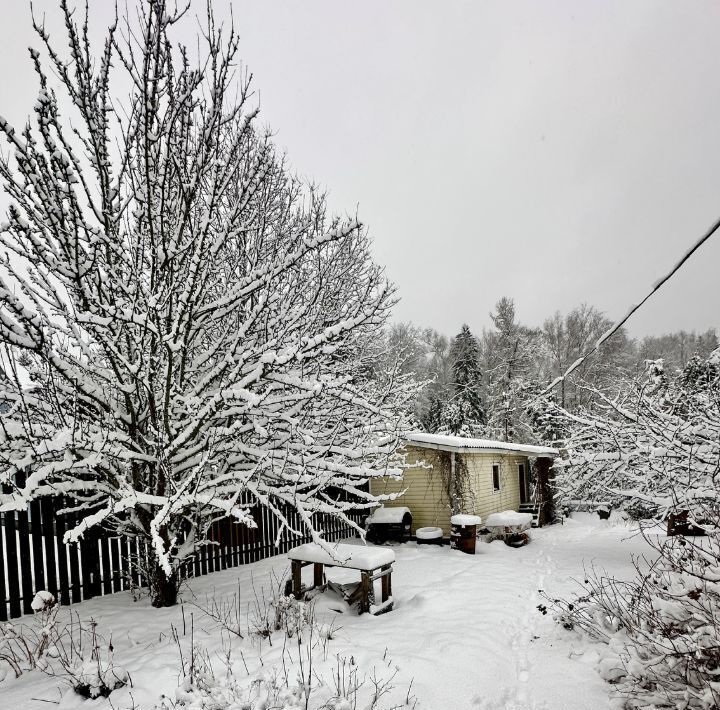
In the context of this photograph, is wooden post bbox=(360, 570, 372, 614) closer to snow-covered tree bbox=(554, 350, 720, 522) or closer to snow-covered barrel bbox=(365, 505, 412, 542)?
snow-covered tree bbox=(554, 350, 720, 522)

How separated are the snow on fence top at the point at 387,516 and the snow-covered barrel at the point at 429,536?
0.60 metres

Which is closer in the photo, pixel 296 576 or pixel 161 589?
pixel 161 589

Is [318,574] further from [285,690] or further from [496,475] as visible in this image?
[496,475]

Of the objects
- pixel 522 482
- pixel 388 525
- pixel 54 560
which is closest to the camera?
pixel 54 560

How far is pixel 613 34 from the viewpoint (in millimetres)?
1723

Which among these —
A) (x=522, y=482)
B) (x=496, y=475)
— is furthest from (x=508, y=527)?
(x=522, y=482)

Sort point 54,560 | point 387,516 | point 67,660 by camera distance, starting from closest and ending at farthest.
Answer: point 67,660 → point 54,560 → point 387,516

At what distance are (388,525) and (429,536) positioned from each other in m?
A: 1.09

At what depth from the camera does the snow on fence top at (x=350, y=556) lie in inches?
225

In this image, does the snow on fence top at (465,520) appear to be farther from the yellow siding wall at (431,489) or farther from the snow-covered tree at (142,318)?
the snow-covered tree at (142,318)

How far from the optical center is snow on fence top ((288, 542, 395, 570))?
5.71 meters

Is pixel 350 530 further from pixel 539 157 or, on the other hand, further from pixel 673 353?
pixel 673 353

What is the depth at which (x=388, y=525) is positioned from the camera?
40.3 feet

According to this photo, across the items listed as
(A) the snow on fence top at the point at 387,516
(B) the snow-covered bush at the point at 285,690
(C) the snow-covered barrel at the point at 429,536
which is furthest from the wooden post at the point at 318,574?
(C) the snow-covered barrel at the point at 429,536
